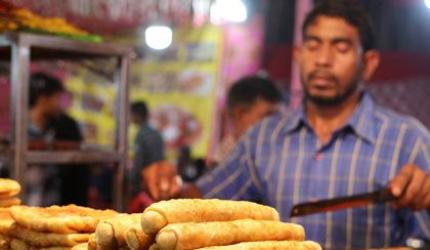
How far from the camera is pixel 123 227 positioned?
133 cm

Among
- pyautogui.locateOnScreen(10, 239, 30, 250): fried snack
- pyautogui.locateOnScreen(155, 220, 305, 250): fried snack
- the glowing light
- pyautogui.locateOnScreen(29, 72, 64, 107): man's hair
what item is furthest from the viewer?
the glowing light

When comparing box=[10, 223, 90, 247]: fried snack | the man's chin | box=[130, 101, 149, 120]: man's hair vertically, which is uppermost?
the man's chin

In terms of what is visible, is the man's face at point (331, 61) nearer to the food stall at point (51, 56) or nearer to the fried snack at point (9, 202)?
the food stall at point (51, 56)

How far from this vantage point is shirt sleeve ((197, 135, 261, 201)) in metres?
3.62

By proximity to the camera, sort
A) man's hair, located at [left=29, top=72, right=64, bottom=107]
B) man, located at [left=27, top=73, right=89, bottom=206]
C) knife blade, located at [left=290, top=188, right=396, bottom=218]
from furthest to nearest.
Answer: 1. man's hair, located at [left=29, top=72, right=64, bottom=107]
2. man, located at [left=27, top=73, right=89, bottom=206]
3. knife blade, located at [left=290, top=188, right=396, bottom=218]

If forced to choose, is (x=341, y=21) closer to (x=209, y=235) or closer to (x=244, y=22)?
(x=209, y=235)

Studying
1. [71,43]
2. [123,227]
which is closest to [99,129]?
[71,43]

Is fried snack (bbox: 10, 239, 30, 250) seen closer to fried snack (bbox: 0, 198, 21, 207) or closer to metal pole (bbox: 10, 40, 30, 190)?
fried snack (bbox: 0, 198, 21, 207)

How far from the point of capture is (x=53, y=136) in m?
6.79

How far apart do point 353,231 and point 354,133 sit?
0.49 m

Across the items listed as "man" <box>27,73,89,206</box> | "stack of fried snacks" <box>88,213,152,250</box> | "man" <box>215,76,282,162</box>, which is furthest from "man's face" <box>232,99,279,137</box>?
"stack of fried snacks" <box>88,213,152,250</box>

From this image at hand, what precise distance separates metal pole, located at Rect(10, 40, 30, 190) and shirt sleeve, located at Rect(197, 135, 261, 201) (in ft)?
3.80

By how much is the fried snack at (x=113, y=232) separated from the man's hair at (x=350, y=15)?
241cm

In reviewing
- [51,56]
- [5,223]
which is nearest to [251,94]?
[51,56]
